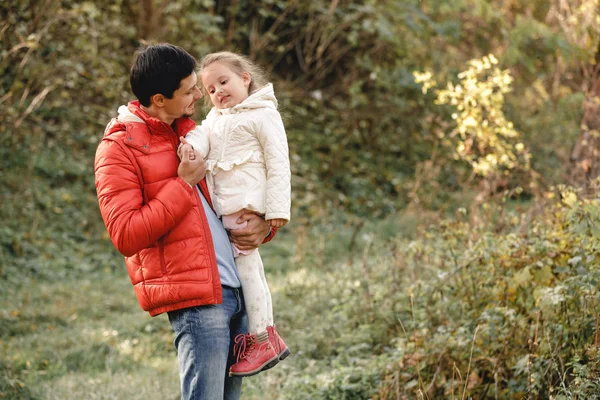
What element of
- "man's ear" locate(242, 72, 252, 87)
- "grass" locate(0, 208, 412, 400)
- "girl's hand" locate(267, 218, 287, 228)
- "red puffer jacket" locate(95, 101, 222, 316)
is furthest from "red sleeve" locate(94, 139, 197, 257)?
"grass" locate(0, 208, 412, 400)

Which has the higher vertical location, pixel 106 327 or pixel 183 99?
pixel 183 99

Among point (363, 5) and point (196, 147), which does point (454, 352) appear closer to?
point (196, 147)

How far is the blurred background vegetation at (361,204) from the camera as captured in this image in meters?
3.96

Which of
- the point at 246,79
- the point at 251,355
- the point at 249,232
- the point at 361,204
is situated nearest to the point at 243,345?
the point at 251,355

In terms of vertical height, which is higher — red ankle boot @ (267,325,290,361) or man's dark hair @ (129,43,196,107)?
man's dark hair @ (129,43,196,107)

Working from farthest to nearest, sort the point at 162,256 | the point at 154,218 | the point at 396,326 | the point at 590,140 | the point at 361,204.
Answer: the point at 361,204
the point at 590,140
the point at 396,326
the point at 162,256
the point at 154,218

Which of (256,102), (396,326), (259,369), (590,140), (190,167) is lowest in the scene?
(396,326)

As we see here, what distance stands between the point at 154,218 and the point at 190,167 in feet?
0.82

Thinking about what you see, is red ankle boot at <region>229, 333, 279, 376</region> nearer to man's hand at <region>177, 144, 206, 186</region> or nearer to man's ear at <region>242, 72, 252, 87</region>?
man's hand at <region>177, 144, 206, 186</region>

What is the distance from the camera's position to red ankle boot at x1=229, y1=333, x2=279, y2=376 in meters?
2.79

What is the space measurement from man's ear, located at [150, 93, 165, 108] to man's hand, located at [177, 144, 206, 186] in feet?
0.58

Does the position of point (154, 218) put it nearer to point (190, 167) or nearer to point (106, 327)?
point (190, 167)

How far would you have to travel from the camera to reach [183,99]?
8.84 ft

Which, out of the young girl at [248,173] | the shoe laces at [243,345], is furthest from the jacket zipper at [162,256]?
the shoe laces at [243,345]
